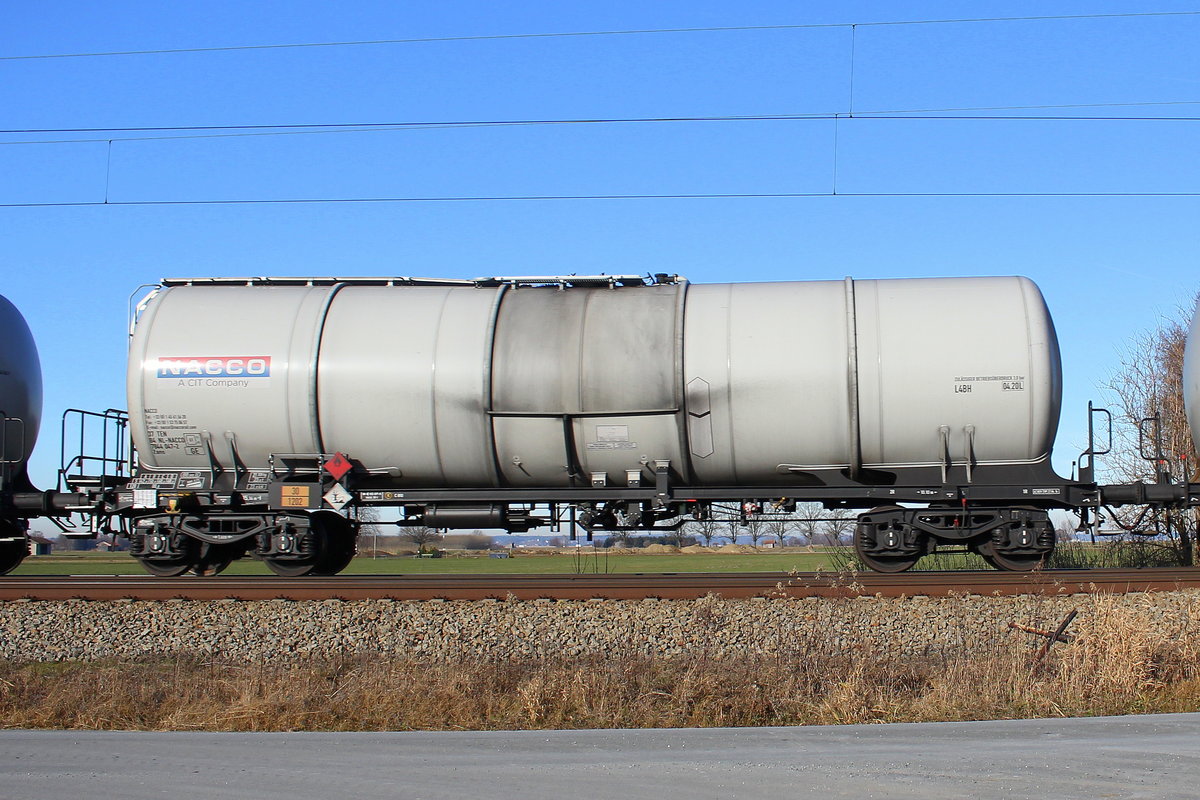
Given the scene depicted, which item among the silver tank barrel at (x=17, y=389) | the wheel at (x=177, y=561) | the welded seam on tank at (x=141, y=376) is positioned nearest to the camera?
the welded seam on tank at (x=141, y=376)

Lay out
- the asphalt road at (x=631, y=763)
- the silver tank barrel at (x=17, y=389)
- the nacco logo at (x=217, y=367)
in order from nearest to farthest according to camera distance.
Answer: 1. the asphalt road at (x=631, y=763)
2. the nacco logo at (x=217, y=367)
3. the silver tank barrel at (x=17, y=389)

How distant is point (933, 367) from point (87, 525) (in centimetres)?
1130

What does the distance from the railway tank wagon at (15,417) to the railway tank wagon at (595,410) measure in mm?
2232

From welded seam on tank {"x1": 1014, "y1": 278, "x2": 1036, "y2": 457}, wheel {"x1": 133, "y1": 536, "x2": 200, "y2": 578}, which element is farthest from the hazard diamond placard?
welded seam on tank {"x1": 1014, "y1": 278, "x2": 1036, "y2": 457}

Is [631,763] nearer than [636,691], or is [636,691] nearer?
[631,763]

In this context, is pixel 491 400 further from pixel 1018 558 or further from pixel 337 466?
pixel 1018 558

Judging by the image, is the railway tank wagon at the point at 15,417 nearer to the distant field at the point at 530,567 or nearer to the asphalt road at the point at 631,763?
the asphalt road at the point at 631,763

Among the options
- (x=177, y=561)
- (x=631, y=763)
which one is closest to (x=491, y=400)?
(x=177, y=561)

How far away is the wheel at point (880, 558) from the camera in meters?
12.3

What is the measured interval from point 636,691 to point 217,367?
7.55 metres

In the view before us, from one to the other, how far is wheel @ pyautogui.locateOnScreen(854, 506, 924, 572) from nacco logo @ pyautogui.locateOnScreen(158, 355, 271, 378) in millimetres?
7747

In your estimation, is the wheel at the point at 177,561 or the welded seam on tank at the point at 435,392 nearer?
the welded seam on tank at the point at 435,392

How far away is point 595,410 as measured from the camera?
12.2m

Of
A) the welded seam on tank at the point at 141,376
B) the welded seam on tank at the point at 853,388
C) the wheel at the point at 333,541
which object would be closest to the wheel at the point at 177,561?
the welded seam on tank at the point at 141,376
